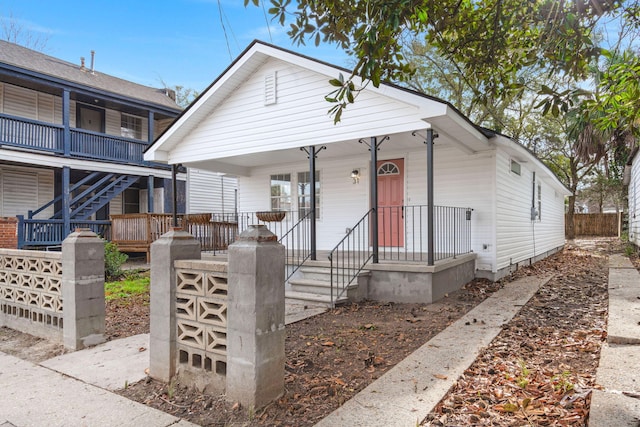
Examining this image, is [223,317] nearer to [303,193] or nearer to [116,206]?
[303,193]

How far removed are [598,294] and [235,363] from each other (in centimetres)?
670

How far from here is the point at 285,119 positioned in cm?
847

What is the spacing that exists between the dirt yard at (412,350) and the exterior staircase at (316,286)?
25 centimetres

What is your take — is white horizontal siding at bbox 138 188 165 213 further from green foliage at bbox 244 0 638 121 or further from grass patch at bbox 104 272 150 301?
green foliage at bbox 244 0 638 121

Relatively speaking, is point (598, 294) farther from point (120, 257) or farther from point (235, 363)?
point (120, 257)

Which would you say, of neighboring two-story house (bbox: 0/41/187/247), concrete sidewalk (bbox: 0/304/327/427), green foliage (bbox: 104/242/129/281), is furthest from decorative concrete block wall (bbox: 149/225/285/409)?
neighboring two-story house (bbox: 0/41/187/247)

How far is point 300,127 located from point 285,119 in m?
0.46

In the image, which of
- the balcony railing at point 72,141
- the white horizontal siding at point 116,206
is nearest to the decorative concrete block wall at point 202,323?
the balcony railing at point 72,141

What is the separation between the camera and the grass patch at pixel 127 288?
743 cm

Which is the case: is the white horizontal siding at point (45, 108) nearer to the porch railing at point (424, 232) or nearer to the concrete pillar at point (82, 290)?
the concrete pillar at point (82, 290)

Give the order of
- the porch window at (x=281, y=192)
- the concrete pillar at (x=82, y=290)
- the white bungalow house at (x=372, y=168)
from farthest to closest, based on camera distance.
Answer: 1. the porch window at (x=281, y=192)
2. the white bungalow house at (x=372, y=168)
3. the concrete pillar at (x=82, y=290)

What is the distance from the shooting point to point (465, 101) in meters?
22.6

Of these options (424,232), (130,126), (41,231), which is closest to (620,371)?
(424,232)

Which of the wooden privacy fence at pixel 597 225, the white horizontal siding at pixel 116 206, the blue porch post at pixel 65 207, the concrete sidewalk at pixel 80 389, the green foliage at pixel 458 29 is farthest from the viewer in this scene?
the wooden privacy fence at pixel 597 225
